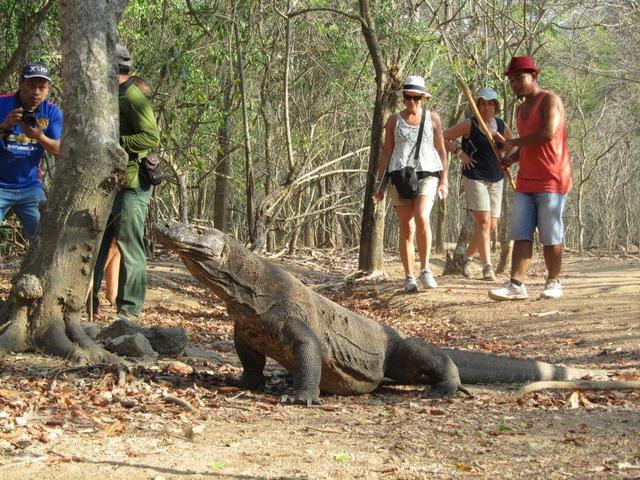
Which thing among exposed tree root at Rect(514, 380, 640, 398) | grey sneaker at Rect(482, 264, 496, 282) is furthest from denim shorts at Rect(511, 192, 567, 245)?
exposed tree root at Rect(514, 380, 640, 398)

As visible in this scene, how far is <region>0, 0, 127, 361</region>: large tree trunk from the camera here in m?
5.66

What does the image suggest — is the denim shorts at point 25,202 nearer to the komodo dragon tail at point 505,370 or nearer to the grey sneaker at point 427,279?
the komodo dragon tail at point 505,370

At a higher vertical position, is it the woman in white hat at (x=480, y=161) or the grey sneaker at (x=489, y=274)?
the woman in white hat at (x=480, y=161)

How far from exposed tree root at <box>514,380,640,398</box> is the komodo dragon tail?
31 centimetres

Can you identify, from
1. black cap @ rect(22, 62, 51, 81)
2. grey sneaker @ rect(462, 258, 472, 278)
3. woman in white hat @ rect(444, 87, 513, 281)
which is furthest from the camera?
grey sneaker @ rect(462, 258, 472, 278)

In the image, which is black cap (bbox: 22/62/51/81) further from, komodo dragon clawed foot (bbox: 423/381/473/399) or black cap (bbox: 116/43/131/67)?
komodo dragon clawed foot (bbox: 423/381/473/399)

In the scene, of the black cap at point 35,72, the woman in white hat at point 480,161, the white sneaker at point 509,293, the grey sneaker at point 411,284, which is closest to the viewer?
the black cap at point 35,72

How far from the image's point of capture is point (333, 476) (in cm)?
356

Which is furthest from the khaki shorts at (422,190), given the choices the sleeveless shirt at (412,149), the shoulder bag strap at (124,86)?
the shoulder bag strap at (124,86)

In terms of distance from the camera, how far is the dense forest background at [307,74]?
1251 centimetres

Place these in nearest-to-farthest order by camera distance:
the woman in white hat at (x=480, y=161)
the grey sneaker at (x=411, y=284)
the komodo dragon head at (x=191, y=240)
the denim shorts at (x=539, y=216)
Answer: the komodo dragon head at (x=191, y=240) < the denim shorts at (x=539, y=216) < the grey sneaker at (x=411, y=284) < the woman in white hat at (x=480, y=161)

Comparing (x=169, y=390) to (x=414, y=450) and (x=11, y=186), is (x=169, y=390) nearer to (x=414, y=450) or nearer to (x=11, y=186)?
(x=414, y=450)

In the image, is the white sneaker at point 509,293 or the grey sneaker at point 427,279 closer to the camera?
the white sneaker at point 509,293

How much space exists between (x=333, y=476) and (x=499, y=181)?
738cm
